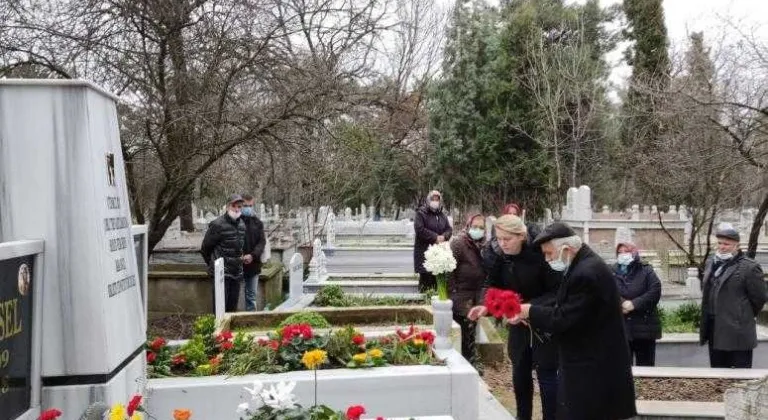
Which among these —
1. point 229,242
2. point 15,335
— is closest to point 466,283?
point 229,242

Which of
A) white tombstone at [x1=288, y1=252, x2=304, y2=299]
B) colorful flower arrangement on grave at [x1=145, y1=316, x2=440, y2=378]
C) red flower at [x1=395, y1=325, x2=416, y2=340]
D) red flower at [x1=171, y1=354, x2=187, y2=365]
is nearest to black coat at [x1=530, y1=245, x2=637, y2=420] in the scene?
colorful flower arrangement on grave at [x1=145, y1=316, x2=440, y2=378]

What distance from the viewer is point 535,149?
1167 inches

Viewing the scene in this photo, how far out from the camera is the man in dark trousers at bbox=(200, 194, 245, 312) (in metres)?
8.98

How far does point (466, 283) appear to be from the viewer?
741 centimetres

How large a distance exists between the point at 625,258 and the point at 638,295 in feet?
1.36

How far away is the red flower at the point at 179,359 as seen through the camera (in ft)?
15.8

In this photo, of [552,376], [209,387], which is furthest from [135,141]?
[552,376]

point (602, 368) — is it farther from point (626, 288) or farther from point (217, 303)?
point (217, 303)

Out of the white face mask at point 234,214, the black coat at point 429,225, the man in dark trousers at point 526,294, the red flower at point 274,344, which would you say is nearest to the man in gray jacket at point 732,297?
the man in dark trousers at point 526,294

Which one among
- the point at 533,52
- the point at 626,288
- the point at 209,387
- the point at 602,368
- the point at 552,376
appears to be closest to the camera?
the point at 602,368

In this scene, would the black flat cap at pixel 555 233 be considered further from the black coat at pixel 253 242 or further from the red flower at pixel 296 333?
the black coat at pixel 253 242

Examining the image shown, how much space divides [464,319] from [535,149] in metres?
23.2

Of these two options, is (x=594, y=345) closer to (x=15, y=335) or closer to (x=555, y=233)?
(x=555, y=233)

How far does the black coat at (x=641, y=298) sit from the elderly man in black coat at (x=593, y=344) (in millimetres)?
3226
